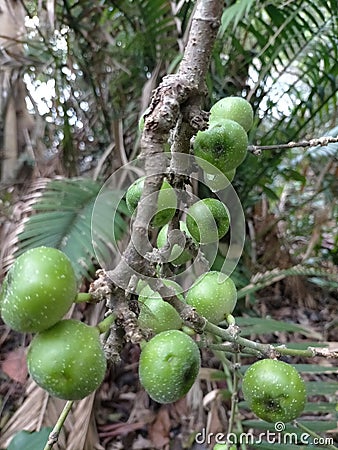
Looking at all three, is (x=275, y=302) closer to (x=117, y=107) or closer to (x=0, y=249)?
(x=117, y=107)

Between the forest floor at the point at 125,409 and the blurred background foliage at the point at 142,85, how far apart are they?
38 centimetres

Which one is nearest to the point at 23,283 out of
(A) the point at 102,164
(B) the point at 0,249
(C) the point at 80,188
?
(C) the point at 80,188

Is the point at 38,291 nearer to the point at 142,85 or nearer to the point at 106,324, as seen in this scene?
the point at 106,324

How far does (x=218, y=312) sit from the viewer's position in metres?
0.43

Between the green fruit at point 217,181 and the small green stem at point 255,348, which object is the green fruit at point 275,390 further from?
the green fruit at point 217,181

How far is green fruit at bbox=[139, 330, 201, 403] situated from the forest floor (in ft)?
1.84

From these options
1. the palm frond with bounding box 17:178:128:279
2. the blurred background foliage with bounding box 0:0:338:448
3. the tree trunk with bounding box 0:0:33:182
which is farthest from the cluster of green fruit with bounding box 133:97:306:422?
the tree trunk with bounding box 0:0:33:182

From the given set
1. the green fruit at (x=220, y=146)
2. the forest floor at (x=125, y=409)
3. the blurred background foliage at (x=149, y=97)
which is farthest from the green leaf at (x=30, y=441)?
the blurred background foliage at (x=149, y=97)

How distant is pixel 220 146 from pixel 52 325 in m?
0.21

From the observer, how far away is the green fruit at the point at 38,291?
0.30 meters

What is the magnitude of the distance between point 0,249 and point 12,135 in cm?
62

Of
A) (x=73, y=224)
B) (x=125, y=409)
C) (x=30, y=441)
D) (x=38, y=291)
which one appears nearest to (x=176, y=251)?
(x=38, y=291)

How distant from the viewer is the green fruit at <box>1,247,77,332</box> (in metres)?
0.30

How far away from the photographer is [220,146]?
0.40 m
